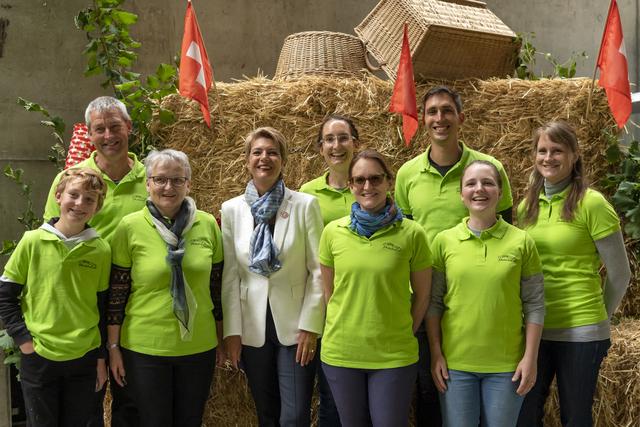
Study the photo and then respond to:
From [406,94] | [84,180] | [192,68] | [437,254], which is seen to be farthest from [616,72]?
[84,180]

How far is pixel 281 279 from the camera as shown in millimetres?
2352

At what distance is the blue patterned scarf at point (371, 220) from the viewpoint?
2150mm

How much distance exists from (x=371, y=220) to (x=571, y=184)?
80 centimetres

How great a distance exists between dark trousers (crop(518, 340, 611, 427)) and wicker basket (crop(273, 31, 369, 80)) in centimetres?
210

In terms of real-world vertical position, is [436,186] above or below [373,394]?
above

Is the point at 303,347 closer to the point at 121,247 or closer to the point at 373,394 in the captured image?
the point at 373,394

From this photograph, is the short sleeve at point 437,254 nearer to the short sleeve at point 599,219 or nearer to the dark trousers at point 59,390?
the short sleeve at point 599,219

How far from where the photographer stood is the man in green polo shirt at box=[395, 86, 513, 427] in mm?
2449

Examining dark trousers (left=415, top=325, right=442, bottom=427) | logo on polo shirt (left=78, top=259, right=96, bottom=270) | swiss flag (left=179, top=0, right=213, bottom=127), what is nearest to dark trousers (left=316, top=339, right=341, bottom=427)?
dark trousers (left=415, top=325, right=442, bottom=427)

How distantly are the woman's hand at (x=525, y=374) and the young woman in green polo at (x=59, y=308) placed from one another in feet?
4.95

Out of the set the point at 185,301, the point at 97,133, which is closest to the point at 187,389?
the point at 185,301

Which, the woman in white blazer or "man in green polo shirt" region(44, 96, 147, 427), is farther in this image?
"man in green polo shirt" region(44, 96, 147, 427)

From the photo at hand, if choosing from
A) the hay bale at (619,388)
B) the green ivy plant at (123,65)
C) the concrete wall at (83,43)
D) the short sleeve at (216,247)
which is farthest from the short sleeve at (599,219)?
the concrete wall at (83,43)

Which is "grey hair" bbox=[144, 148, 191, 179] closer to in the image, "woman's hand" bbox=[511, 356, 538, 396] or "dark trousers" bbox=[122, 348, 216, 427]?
"dark trousers" bbox=[122, 348, 216, 427]
